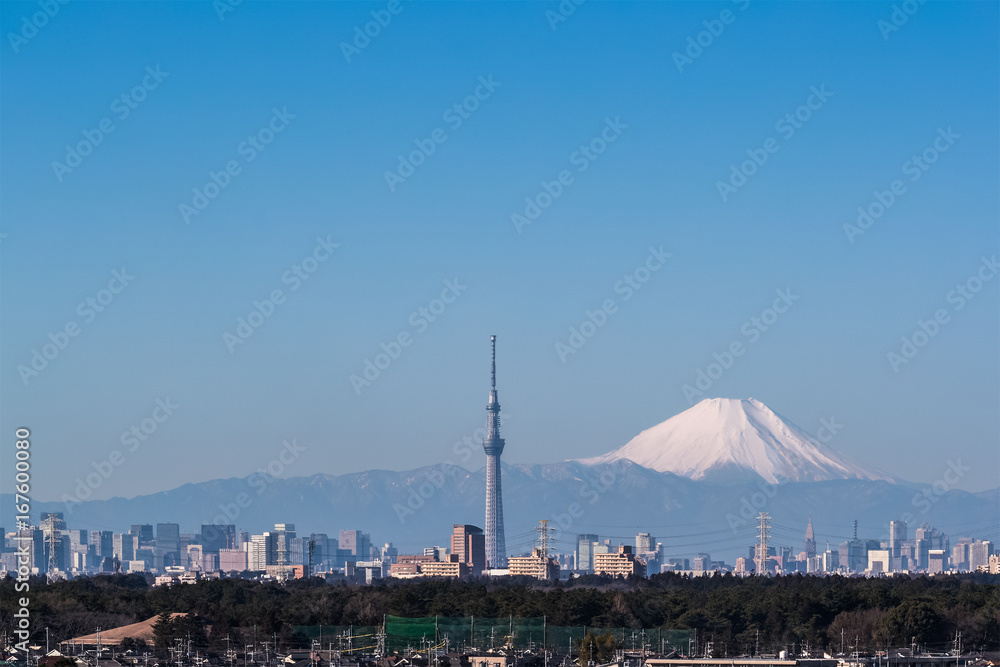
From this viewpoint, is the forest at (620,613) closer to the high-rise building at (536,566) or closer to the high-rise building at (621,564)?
the high-rise building at (536,566)

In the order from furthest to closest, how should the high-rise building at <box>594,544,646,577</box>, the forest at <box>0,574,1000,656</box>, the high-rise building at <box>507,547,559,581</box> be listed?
the high-rise building at <box>594,544,646,577</box>, the high-rise building at <box>507,547,559,581</box>, the forest at <box>0,574,1000,656</box>

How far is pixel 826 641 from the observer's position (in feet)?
239

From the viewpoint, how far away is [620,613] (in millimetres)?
76625

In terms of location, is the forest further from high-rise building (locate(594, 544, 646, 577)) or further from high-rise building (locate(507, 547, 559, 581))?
high-rise building (locate(594, 544, 646, 577))

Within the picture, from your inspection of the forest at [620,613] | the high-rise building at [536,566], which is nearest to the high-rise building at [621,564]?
the high-rise building at [536,566]

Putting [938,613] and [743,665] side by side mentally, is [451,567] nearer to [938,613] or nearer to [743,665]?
[938,613]

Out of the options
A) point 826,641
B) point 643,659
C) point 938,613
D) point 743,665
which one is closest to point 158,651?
point 643,659

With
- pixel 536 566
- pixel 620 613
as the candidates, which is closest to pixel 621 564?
pixel 536 566

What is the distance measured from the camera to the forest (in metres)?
69.9

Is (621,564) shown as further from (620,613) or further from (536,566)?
(620,613)

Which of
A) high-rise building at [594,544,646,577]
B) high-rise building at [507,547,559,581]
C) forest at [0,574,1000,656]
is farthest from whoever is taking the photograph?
high-rise building at [594,544,646,577]

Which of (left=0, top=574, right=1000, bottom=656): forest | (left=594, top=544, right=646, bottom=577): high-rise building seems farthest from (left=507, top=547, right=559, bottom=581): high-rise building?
(left=0, top=574, right=1000, bottom=656): forest

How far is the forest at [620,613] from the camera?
69875 millimetres

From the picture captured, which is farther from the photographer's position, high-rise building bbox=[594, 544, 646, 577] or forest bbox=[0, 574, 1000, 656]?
high-rise building bbox=[594, 544, 646, 577]
